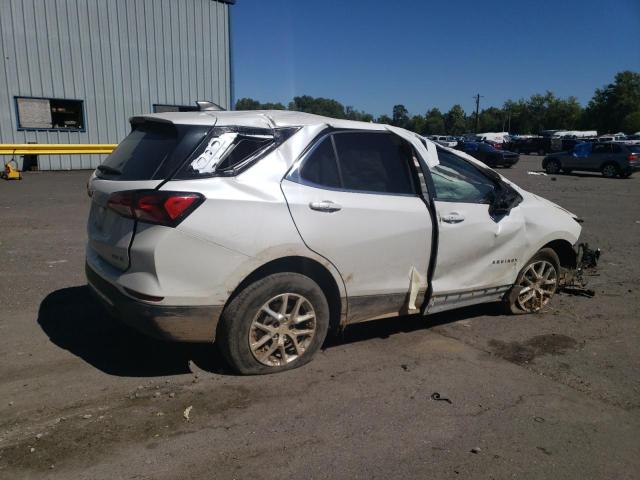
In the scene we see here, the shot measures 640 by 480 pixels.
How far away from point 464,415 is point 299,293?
4.25 ft

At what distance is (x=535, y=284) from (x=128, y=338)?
377cm

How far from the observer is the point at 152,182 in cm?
308

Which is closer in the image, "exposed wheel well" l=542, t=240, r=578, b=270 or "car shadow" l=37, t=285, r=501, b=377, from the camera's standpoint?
"car shadow" l=37, t=285, r=501, b=377

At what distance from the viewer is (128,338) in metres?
4.05

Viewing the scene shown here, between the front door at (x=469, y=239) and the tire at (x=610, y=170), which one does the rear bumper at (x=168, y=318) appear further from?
the tire at (x=610, y=170)

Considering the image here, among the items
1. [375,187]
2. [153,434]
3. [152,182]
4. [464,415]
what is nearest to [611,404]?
[464,415]

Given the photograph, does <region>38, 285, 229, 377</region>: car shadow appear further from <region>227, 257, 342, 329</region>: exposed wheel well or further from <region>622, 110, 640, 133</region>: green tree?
<region>622, 110, 640, 133</region>: green tree

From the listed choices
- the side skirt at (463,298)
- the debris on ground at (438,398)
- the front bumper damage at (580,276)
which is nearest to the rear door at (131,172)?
the debris on ground at (438,398)

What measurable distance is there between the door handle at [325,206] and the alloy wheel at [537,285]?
7.62 ft

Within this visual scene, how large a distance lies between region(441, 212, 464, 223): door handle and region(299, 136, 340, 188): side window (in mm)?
975

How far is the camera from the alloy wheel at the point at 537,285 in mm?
4902

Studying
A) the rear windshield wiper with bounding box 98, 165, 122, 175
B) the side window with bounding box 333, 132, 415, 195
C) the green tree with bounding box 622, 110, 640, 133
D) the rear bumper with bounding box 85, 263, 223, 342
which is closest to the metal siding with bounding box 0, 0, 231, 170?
the rear windshield wiper with bounding box 98, 165, 122, 175

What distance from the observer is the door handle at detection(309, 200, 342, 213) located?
339cm

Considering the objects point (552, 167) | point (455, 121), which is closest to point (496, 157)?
point (552, 167)
